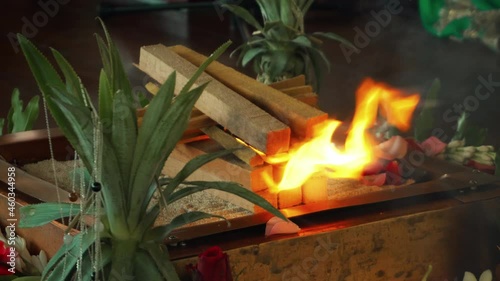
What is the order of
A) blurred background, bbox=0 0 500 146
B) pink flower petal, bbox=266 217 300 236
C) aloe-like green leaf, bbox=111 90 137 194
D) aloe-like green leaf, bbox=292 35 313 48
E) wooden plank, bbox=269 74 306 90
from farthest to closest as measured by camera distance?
1. blurred background, bbox=0 0 500 146
2. aloe-like green leaf, bbox=292 35 313 48
3. wooden plank, bbox=269 74 306 90
4. pink flower petal, bbox=266 217 300 236
5. aloe-like green leaf, bbox=111 90 137 194

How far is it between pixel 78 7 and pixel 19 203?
4237mm

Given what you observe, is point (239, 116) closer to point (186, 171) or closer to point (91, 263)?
point (186, 171)

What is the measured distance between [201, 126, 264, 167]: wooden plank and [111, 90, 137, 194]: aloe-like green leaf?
300 millimetres

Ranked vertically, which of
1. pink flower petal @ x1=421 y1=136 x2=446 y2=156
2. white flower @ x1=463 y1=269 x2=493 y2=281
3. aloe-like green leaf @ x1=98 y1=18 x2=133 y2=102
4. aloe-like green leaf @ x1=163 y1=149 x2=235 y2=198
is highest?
aloe-like green leaf @ x1=98 y1=18 x2=133 y2=102

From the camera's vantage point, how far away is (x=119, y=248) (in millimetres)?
1225

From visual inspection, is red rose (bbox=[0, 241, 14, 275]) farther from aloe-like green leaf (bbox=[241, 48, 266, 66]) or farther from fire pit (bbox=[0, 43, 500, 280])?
aloe-like green leaf (bbox=[241, 48, 266, 66])

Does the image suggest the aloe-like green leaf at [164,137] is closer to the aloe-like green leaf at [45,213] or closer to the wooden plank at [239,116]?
the aloe-like green leaf at [45,213]

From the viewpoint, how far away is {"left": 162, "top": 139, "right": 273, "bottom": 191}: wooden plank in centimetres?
155

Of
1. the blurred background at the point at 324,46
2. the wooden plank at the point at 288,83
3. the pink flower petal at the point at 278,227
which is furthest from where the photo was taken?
the blurred background at the point at 324,46

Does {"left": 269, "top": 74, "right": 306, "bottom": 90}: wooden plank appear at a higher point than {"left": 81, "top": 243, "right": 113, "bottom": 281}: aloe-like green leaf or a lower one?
higher

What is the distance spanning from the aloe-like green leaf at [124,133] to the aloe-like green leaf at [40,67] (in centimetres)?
12

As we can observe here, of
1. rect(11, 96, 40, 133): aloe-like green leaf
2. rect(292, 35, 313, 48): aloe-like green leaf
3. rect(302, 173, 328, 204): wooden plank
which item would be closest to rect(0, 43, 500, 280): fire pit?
rect(302, 173, 328, 204): wooden plank

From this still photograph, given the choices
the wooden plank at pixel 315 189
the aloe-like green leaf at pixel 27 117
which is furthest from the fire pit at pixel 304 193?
the aloe-like green leaf at pixel 27 117

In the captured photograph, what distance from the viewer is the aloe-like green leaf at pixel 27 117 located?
6.97 feet
